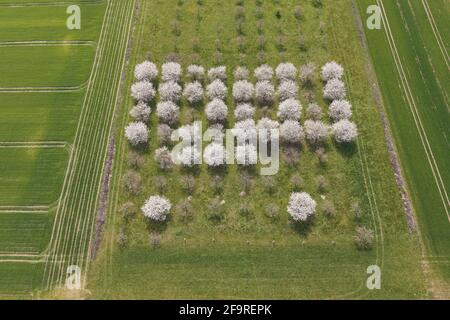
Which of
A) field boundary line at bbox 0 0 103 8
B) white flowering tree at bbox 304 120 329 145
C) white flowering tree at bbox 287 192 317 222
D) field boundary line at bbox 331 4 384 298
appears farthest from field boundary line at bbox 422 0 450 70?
field boundary line at bbox 0 0 103 8

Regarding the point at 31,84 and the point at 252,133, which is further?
the point at 31,84

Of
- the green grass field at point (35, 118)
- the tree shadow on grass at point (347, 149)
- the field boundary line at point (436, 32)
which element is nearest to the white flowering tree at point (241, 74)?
the tree shadow on grass at point (347, 149)

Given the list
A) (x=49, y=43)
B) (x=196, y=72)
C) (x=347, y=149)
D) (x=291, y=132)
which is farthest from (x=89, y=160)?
(x=347, y=149)

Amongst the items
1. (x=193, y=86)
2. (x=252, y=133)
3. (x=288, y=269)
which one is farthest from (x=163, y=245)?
(x=193, y=86)

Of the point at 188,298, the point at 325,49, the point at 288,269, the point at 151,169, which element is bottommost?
the point at 188,298

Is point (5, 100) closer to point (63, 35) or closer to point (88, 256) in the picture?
point (63, 35)

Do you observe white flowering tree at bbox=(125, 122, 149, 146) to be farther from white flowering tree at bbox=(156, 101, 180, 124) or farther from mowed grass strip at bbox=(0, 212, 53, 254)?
mowed grass strip at bbox=(0, 212, 53, 254)

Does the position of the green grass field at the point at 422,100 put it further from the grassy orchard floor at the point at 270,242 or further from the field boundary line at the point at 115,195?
the field boundary line at the point at 115,195
